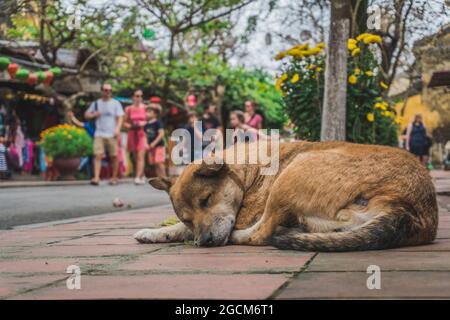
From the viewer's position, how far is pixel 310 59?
9.34 metres

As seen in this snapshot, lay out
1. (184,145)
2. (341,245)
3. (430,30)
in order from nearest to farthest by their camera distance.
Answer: (341,245), (430,30), (184,145)

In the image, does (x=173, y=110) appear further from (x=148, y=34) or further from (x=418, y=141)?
(x=418, y=141)

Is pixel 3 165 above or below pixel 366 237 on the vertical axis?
below

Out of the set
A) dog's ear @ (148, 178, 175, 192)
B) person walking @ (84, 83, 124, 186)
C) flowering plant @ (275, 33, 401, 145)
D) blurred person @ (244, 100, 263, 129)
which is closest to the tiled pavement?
dog's ear @ (148, 178, 175, 192)

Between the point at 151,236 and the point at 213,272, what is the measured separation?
5.96 feet

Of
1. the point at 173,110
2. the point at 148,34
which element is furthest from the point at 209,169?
the point at 173,110

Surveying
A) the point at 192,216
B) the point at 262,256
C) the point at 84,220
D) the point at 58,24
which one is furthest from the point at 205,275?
the point at 58,24

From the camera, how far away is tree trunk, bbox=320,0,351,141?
762 cm

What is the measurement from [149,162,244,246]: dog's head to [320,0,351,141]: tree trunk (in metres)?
2.99

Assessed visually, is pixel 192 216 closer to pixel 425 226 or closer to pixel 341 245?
pixel 341 245

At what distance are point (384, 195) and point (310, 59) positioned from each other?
211 inches

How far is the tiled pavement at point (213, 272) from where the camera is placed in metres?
2.93

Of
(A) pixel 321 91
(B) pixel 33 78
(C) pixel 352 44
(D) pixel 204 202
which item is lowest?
(D) pixel 204 202

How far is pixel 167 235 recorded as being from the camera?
5.33 metres
